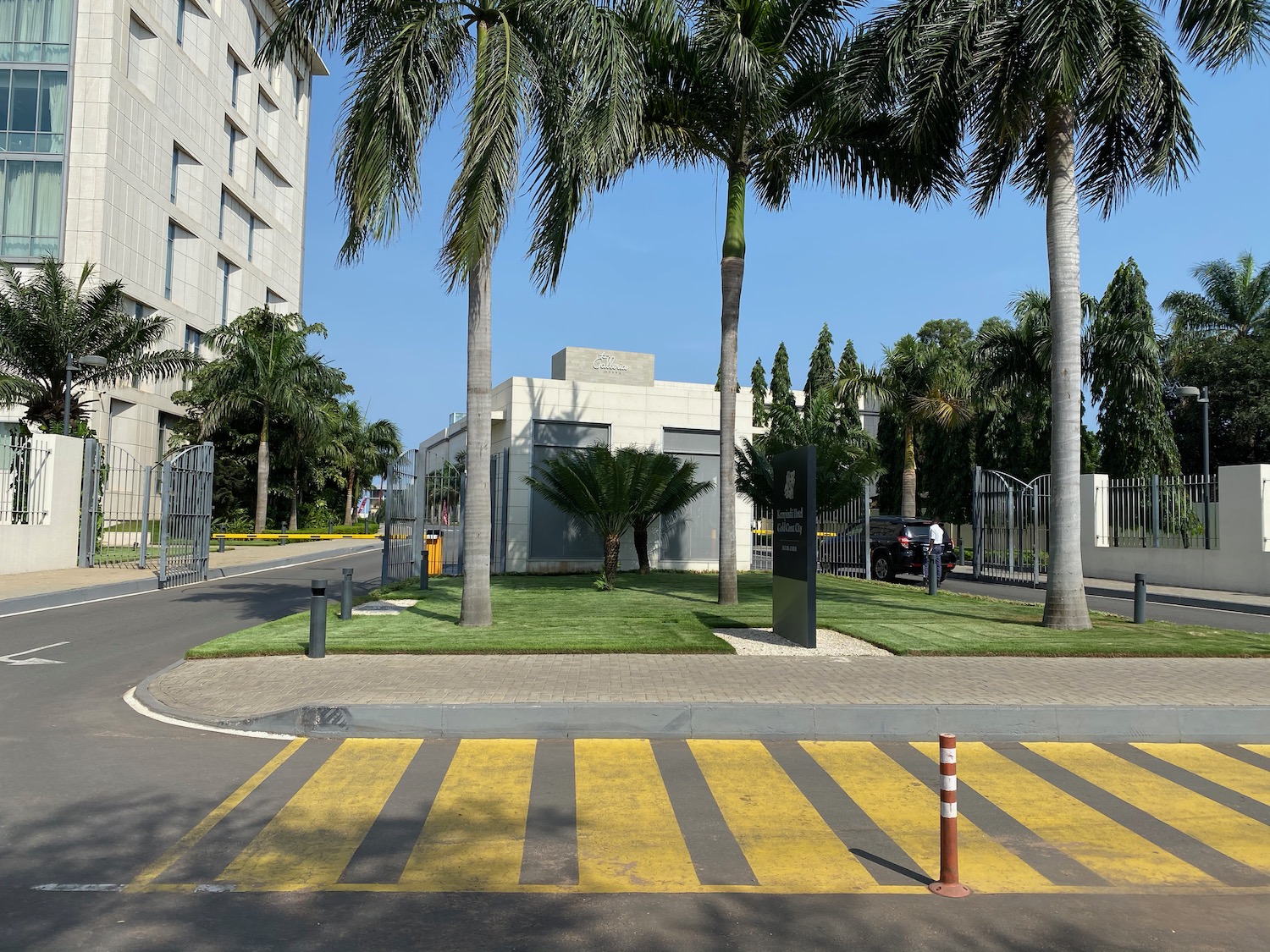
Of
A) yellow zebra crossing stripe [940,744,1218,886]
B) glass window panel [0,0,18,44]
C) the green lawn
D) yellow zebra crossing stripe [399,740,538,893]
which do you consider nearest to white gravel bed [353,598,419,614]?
the green lawn

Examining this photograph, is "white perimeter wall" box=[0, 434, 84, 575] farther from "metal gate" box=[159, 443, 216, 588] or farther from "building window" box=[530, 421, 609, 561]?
"building window" box=[530, 421, 609, 561]


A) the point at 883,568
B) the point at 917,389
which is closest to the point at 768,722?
the point at 883,568

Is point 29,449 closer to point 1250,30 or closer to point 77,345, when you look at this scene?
point 77,345

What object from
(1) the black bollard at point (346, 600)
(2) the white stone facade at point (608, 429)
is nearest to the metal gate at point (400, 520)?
(2) the white stone facade at point (608, 429)

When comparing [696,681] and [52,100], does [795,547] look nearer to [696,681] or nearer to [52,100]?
[696,681]

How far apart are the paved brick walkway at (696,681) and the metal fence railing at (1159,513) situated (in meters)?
13.5

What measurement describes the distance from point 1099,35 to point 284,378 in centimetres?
3799

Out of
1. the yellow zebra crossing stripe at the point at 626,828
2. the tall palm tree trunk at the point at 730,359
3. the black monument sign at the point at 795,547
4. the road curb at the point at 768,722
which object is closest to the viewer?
the yellow zebra crossing stripe at the point at 626,828

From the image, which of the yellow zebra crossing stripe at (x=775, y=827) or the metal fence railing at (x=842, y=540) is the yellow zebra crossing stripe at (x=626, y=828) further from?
the metal fence railing at (x=842, y=540)

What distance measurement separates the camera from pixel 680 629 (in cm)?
1334

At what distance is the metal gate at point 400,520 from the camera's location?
21.8 m

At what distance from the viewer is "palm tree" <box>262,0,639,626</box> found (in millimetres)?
12328

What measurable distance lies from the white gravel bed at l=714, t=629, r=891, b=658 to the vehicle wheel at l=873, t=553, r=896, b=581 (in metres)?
13.1

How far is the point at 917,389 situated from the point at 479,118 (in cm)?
2999
